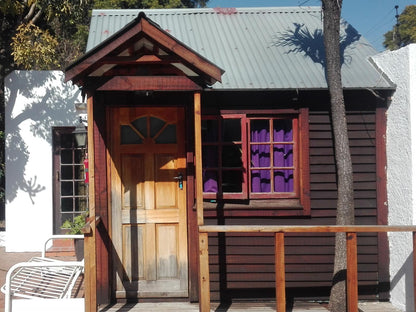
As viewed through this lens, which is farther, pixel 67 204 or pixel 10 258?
pixel 67 204

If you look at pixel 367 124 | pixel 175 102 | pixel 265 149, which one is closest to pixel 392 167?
pixel 367 124

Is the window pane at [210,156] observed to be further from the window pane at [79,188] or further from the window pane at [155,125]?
the window pane at [79,188]

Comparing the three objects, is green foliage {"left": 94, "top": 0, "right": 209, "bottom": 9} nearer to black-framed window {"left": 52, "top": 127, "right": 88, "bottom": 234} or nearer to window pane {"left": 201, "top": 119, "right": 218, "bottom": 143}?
black-framed window {"left": 52, "top": 127, "right": 88, "bottom": 234}

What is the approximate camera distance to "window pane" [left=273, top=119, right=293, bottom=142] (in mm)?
6469

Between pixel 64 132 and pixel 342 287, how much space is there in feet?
21.0

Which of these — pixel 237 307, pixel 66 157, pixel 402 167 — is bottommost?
pixel 237 307

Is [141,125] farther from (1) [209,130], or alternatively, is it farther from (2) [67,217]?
A: (2) [67,217]

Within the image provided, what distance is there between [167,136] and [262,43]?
209 centimetres

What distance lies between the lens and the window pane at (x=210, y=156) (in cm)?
640

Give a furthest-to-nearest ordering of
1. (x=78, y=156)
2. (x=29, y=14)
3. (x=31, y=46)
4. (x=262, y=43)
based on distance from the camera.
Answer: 1. (x=29, y=14)
2. (x=78, y=156)
3. (x=31, y=46)
4. (x=262, y=43)

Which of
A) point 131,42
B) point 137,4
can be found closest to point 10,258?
point 131,42

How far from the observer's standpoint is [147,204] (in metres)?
6.32

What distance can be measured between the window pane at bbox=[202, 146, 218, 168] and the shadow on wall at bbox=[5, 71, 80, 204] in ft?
14.5

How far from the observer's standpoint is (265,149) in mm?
6465
